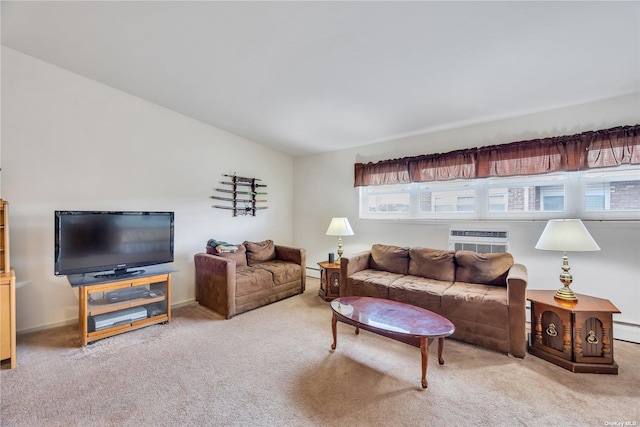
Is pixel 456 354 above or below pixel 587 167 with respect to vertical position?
below

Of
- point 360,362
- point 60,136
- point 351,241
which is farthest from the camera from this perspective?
point 351,241

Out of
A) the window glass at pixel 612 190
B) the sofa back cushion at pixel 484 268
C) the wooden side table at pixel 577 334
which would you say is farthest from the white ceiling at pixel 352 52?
the wooden side table at pixel 577 334

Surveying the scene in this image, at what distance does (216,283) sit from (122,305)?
96 centimetres

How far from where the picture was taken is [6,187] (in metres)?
2.66

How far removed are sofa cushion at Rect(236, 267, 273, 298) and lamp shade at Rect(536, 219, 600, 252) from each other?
306 centimetres

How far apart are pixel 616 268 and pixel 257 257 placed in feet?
14.0

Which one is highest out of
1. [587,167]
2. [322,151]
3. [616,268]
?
[322,151]

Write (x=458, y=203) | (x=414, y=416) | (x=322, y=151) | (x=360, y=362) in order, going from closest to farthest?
(x=414, y=416), (x=360, y=362), (x=458, y=203), (x=322, y=151)

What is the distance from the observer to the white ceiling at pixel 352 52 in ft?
6.28

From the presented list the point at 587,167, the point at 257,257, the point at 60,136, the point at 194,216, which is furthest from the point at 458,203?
the point at 60,136

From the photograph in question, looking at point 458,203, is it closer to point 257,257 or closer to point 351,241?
point 351,241

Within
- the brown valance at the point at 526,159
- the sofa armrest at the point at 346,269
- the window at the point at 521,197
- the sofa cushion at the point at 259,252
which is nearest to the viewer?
the brown valance at the point at 526,159

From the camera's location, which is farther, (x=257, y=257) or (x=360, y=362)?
(x=257, y=257)

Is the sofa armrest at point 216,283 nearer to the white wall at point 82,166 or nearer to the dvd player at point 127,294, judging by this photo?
the white wall at point 82,166
